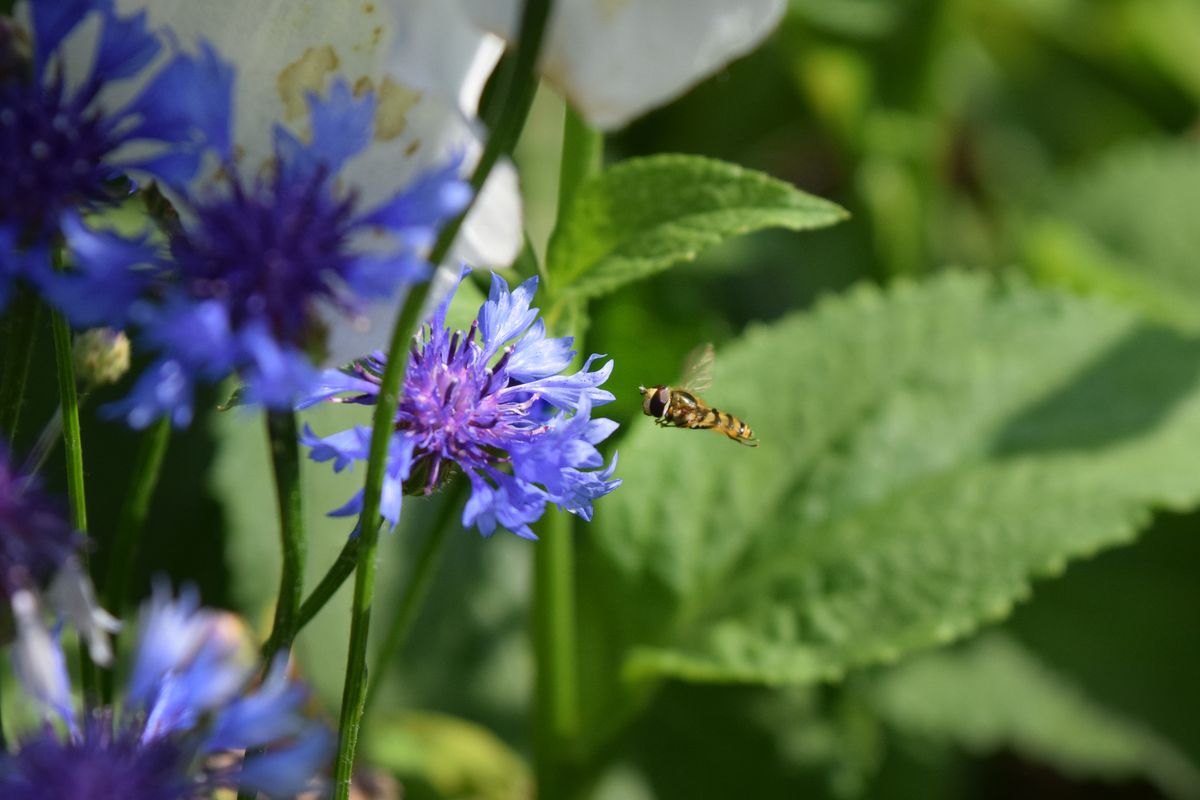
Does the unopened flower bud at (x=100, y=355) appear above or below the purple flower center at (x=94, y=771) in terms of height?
above

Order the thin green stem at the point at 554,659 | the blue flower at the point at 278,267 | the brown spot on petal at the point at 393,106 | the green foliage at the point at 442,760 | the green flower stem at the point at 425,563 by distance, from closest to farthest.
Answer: the blue flower at the point at 278,267 < the brown spot on petal at the point at 393,106 < the green flower stem at the point at 425,563 < the thin green stem at the point at 554,659 < the green foliage at the point at 442,760

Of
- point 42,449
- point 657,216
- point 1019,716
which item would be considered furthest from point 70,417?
point 1019,716

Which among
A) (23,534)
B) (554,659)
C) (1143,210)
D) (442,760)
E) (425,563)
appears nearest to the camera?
(23,534)

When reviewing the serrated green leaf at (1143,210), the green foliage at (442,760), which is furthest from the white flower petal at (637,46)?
the serrated green leaf at (1143,210)

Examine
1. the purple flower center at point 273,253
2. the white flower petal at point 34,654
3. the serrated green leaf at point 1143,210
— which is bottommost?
the serrated green leaf at point 1143,210

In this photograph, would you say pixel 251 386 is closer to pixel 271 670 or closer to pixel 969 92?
pixel 271 670

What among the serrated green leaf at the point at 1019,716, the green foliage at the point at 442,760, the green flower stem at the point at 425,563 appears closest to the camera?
the green flower stem at the point at 425,563

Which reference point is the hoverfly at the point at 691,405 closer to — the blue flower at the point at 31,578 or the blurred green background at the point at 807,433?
the blurred green background at the point at 807,433

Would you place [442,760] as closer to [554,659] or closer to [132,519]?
[554,659]
